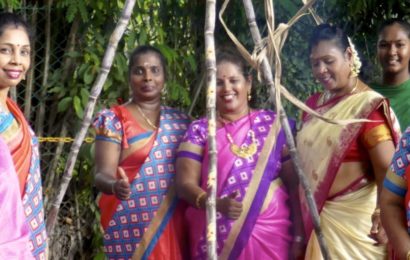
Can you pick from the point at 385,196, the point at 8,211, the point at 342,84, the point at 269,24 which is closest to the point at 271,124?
the point at 342,84

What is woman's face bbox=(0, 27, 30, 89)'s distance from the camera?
4.15 meters

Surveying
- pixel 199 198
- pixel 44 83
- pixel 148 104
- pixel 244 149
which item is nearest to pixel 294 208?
pixel 244 149

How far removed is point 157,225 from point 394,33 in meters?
1.55

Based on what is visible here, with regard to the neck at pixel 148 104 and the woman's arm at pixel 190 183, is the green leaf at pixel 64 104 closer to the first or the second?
the neck at pixel 148 104

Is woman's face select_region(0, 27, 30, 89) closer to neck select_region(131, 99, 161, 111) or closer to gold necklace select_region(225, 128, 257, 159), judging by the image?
neck select_region(131, 99, 161, 111)

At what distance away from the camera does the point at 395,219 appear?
3623mm

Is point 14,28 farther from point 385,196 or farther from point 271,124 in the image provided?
point 385,196

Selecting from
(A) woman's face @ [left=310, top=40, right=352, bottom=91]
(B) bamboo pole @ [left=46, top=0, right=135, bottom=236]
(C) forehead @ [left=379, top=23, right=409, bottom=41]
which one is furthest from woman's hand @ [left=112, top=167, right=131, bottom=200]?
(C) forehead @ [left=379, top=23, right=409, bottom=41]

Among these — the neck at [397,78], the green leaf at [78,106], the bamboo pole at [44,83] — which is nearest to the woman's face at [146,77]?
the neck at [397,78]

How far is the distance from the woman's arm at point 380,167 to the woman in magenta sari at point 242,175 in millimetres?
391

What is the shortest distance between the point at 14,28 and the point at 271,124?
1.22m

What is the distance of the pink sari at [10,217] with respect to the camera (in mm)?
3426

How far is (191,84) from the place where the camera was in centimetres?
632

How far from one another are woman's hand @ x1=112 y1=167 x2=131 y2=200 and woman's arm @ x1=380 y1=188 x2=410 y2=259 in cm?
116
